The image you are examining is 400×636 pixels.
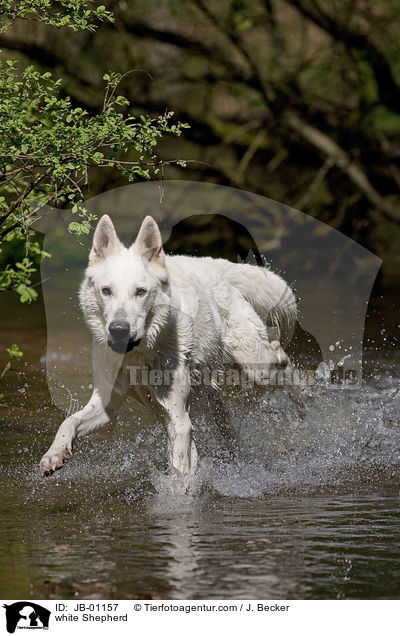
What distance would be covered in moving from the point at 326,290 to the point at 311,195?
2111 mm

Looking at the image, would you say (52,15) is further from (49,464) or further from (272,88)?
(272,88)

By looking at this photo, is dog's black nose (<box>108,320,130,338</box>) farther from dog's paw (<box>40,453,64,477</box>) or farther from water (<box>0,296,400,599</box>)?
water (<box>0,296,400,599</box>)

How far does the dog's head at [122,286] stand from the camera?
16.7 ft

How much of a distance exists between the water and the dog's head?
102 cm

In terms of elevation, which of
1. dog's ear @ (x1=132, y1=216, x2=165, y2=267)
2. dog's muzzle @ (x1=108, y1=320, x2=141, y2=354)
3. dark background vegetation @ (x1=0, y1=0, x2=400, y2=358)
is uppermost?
dark background vegetation @ (x1=0, y1=0, x2=400, y2=358)

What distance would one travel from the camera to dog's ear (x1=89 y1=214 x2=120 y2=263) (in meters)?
5.36

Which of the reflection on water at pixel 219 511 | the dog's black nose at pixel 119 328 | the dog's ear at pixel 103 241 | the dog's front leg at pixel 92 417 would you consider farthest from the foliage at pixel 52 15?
the reflection on water at pixel 219 511

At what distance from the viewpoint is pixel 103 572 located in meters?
4.08

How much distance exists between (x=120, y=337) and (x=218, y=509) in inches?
44.9

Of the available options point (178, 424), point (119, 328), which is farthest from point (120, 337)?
point (178, 424)

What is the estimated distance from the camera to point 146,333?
5359 millimetres

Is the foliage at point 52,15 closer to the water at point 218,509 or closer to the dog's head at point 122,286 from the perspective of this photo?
the dog's head at point 122,286
